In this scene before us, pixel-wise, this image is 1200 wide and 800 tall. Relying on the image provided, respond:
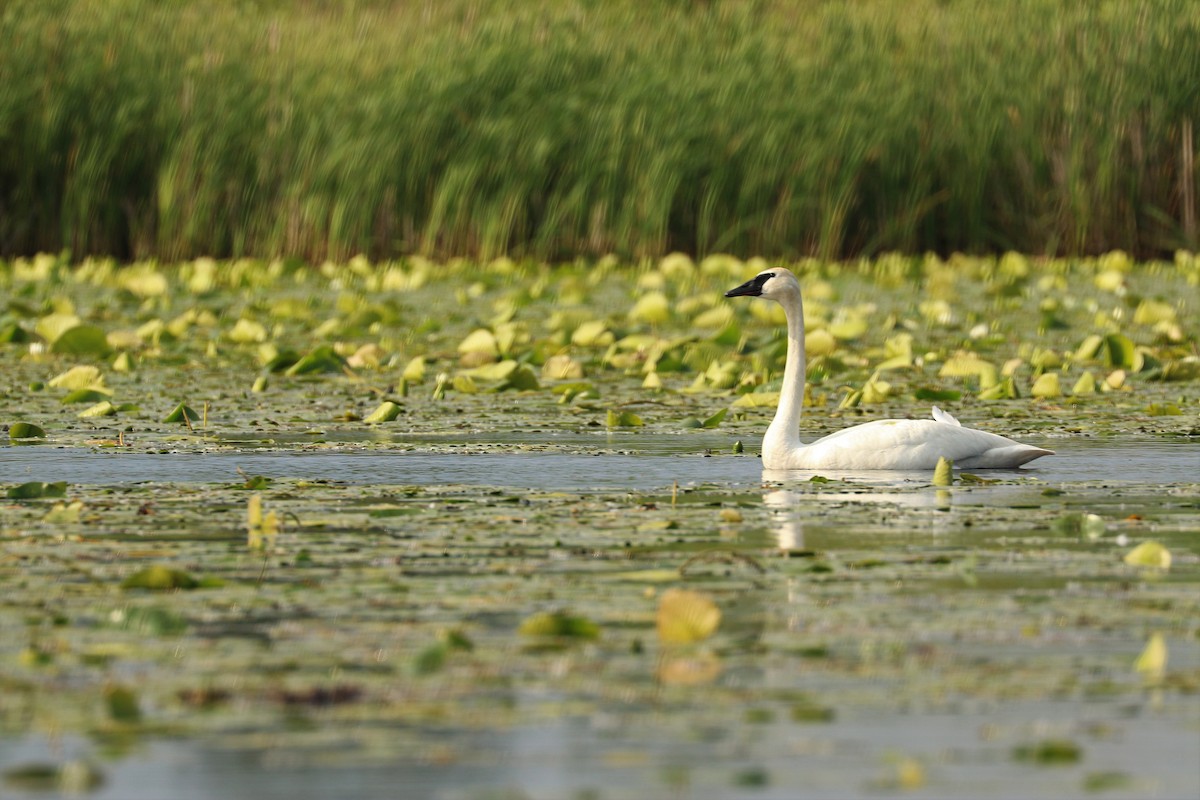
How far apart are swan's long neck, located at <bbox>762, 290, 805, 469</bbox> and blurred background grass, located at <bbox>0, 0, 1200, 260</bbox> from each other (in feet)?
23.8

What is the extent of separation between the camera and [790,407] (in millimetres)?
7082

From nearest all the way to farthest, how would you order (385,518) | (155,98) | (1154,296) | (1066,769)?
(1066,769) < (385,518) < (1154,296) < (155,98)

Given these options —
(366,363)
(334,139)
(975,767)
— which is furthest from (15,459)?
(334,139)

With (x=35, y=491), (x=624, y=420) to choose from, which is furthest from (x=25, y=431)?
(x=624, y=420)

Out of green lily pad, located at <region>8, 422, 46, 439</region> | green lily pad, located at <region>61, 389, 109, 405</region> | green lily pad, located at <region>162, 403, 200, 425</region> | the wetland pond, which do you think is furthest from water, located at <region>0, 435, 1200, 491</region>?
green lily pad, located at <region>61, 389, 109, 405</region>

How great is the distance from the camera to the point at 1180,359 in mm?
10234

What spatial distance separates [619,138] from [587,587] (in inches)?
422

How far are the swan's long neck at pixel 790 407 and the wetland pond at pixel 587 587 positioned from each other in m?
0.12

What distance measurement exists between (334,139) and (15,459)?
341 inches

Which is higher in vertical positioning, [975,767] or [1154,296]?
[1154,296]

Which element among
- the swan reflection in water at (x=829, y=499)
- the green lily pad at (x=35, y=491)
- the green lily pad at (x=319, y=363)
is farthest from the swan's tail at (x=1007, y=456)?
the green lily pad at (x=319, y=363)

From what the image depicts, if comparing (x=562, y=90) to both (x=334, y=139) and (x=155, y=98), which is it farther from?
(x=155, y=98)

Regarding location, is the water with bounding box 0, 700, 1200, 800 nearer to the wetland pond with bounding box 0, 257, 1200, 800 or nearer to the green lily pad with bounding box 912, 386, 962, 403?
the wetland pond with bounding box 0, 257, 1200, 800

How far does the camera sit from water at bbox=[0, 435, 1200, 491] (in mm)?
6410
